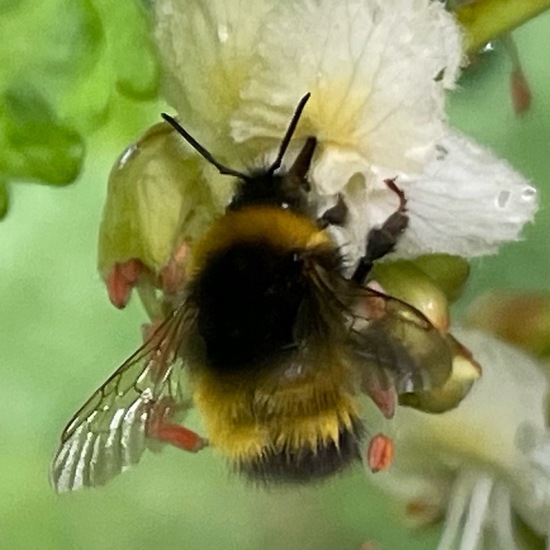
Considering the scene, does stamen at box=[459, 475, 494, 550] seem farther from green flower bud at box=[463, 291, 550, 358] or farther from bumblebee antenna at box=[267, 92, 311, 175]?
bumblebee antenna at box=[267, 92, 311, 175]

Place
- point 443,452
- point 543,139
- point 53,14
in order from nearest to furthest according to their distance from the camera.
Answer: point 53,14 < point 443,452 < point 543,139

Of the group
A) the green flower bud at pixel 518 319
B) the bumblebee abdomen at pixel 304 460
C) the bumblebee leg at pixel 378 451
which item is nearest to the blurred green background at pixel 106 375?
the green flower bud at pixel 518 319

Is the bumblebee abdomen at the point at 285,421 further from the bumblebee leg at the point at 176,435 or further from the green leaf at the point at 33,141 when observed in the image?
the green leaf at the point at 33,141

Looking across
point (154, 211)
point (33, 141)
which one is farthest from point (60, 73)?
point (154, 211)

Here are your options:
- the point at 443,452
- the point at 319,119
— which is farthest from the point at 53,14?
the point at 443,452

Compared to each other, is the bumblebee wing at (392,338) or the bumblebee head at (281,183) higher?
the bumblebee head at (281,183)

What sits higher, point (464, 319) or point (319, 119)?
point (319, 119)

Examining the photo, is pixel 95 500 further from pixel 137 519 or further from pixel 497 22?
pixel 497 22
